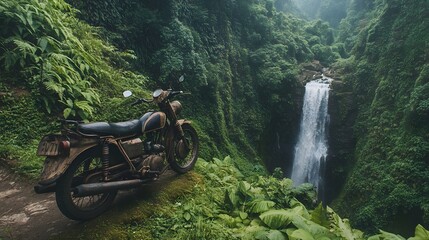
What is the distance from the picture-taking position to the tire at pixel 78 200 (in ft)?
9.16

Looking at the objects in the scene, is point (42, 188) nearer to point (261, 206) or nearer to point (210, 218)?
point (210, 218)

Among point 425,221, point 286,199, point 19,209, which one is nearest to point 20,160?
point 19,209

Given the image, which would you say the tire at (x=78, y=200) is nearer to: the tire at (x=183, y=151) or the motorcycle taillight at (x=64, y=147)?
the motorcycle taillight at (x=64, y=147)

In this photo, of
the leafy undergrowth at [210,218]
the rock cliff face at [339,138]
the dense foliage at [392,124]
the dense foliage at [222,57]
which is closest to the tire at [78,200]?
the leafy undergrowth at [210,218]

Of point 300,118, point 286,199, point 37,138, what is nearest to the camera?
point 286,199

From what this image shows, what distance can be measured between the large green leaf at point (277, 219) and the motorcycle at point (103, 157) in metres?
1.45

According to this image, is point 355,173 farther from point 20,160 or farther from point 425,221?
point 20,160

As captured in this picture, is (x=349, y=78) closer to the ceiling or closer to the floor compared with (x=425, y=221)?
closer to the ceiling

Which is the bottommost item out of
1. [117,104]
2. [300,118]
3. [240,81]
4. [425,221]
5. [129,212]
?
[425,221]

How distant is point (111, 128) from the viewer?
10.6 ft

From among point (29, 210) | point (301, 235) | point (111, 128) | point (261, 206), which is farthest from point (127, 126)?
point (301, 235)

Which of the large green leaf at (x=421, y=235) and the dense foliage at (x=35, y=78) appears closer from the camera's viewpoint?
the large green leaf at (x=421, y=235)

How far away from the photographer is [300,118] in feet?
73.2

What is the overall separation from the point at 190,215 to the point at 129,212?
2.32ft
